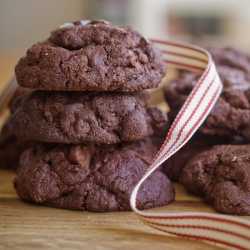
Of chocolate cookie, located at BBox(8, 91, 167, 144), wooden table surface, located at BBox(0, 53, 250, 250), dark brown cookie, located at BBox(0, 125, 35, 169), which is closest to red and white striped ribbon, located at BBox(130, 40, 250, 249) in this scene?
wooden table surface, located at BBox(0, 53, 250, 250)

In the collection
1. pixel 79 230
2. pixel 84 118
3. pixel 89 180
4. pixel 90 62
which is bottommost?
pixel 79 230

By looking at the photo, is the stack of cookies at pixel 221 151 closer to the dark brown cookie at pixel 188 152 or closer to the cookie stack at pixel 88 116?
the dark brown cookie at pixel 188 152

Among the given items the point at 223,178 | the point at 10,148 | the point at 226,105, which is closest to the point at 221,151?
the point at 223,178

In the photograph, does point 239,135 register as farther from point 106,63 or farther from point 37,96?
point 37,96

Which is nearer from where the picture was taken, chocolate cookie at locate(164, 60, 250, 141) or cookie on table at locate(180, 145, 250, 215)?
cookie on table at locate(180, 145, 250, 215)

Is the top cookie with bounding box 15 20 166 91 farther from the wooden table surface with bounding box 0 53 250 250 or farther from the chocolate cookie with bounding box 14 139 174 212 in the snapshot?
the wooden table surface with bounding box 0 53 250 250

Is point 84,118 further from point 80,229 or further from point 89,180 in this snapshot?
point 80,229
